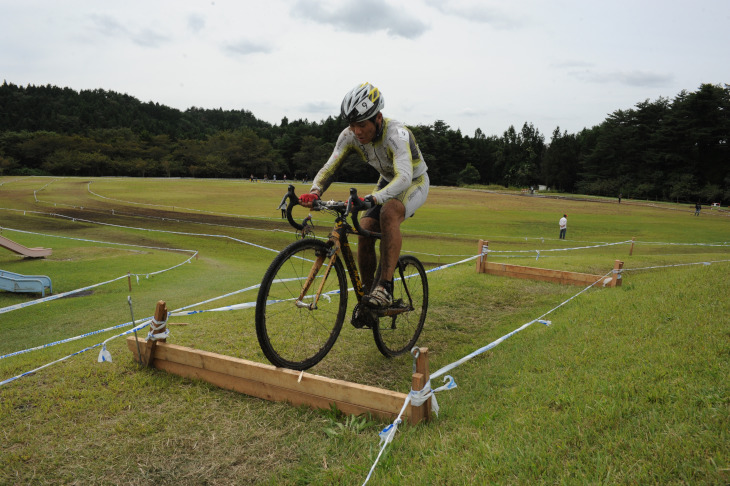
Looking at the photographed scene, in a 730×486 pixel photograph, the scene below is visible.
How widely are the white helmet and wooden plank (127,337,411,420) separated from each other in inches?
112

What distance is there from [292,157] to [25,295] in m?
135

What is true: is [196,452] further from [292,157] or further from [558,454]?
[292,157]

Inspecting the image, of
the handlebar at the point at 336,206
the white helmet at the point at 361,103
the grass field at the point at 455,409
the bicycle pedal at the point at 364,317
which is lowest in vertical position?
the grass field at the point at 455,409

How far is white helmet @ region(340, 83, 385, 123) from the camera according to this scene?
205 inches

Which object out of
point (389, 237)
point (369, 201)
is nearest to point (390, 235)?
point (389, 237)

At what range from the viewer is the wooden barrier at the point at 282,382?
4055 millimetres

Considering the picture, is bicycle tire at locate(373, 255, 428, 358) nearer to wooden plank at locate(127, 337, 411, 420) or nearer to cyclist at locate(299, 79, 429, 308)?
cyclist at locate(299, 79, 429, 308)

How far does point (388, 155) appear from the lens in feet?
18.8

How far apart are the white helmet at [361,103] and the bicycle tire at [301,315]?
4.96 ft

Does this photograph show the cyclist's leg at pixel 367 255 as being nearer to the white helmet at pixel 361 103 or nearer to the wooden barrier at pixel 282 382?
the white helmet at pixel 361 103

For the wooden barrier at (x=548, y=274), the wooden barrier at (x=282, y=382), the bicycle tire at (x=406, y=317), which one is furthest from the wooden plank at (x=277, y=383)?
the wooden barrier at (x=548, y=274)

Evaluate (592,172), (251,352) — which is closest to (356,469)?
(251,352)

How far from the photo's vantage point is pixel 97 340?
24.4 ft

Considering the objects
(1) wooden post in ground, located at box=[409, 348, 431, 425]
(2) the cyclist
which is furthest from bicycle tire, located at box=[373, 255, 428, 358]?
(1) wooden post in ground, located at box=[409, 348, 431, 425]
